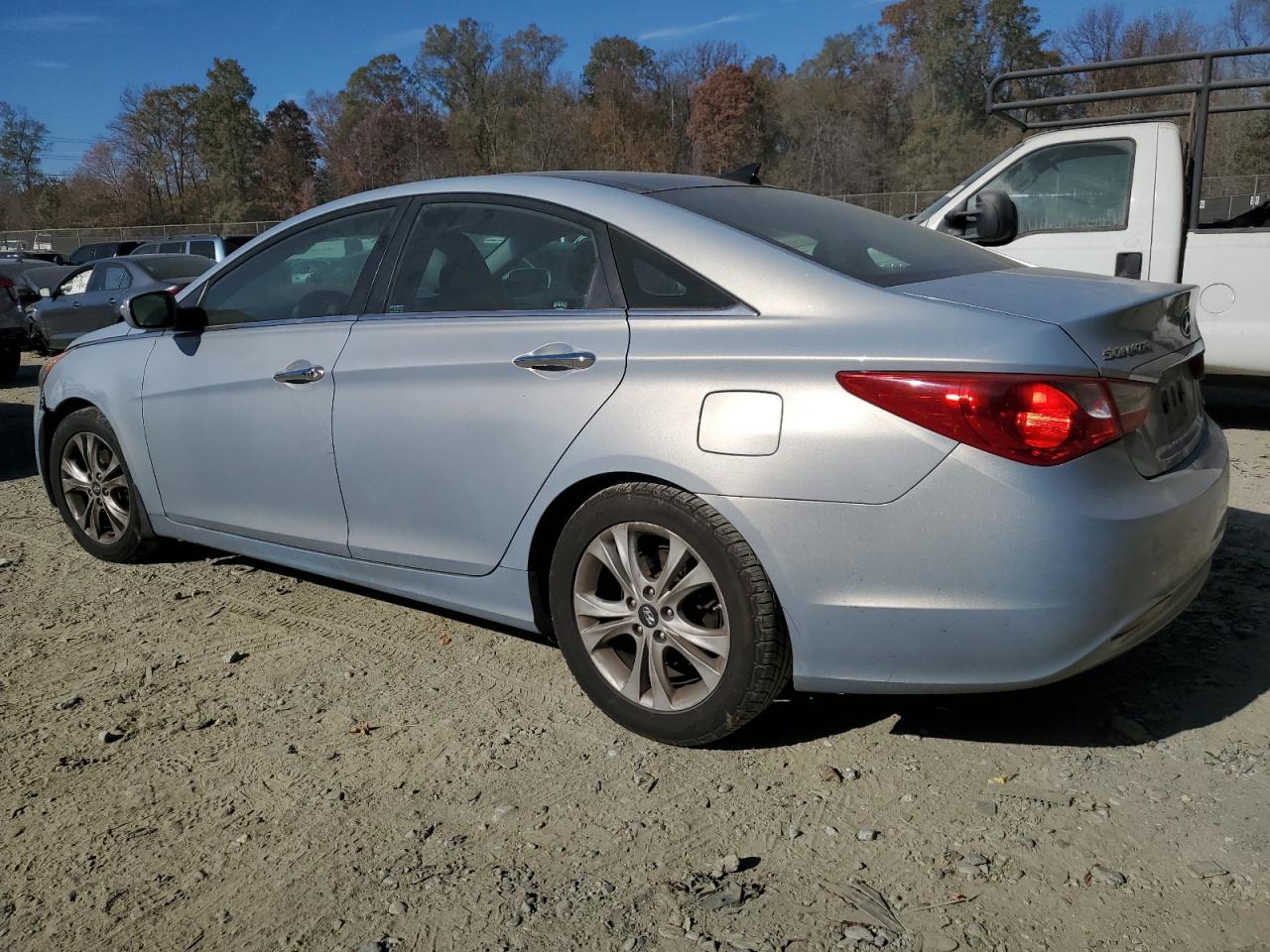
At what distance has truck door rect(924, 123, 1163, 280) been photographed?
712 cm

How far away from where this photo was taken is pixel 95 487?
493 cm

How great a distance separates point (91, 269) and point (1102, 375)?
46.4ft

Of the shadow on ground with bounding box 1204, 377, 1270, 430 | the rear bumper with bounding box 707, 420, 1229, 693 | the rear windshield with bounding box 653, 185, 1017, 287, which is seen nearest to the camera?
the rear bumper with bounding box 707, 420, 1229, 693

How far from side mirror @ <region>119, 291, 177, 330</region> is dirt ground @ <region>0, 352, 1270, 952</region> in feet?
4.12

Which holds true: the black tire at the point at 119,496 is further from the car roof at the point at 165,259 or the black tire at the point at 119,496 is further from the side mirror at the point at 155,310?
the car roof at the point at 165,259

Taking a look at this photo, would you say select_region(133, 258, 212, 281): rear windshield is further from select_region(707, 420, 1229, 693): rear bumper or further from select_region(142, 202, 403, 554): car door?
select_region(707, 420, 1229, 693): rear bumper

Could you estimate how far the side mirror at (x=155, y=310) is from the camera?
4.34m

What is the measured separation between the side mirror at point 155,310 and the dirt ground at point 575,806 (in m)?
1.26

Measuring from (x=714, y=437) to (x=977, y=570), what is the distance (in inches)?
28.4

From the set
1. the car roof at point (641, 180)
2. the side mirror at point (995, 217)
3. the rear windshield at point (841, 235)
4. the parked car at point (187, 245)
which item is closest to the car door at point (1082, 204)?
the side mirror at point (995, 217)

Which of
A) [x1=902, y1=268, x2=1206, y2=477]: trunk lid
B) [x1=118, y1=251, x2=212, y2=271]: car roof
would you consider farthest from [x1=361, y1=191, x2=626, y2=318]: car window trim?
[x1=118, y1=251, x2=212, y2=271]: car roof

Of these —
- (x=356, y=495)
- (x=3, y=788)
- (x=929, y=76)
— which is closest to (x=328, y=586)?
(x=356, y=495)

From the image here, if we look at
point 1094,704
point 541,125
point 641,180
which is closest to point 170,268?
point 641,180

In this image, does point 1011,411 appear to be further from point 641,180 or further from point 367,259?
point 367,259
